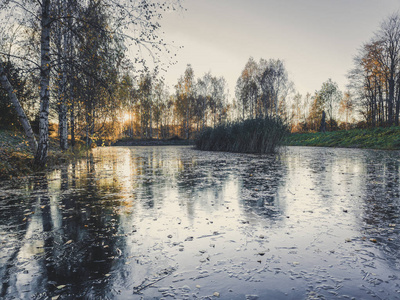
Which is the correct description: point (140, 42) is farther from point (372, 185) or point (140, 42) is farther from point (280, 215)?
point (372, 185)

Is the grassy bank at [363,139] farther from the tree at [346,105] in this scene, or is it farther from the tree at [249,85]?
the tree at [249,85]

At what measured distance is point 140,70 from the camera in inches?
291

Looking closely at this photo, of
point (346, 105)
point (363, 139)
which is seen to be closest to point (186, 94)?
point (346, 105)

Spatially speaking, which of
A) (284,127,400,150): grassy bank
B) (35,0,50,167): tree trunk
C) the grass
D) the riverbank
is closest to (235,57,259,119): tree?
the riverbank

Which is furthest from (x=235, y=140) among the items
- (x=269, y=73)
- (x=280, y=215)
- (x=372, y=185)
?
(x=269, y=73)

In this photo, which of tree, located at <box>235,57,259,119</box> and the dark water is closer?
the dark water

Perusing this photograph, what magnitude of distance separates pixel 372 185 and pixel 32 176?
8203 millimetres

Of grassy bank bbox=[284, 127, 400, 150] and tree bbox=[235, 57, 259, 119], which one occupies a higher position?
tree bbox=[235, 57, 259, 119]

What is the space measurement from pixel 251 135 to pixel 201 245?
44.9 ft

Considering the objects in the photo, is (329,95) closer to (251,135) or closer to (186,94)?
(186,94)

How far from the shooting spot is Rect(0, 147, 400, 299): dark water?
169 cm

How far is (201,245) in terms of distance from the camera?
2400mm

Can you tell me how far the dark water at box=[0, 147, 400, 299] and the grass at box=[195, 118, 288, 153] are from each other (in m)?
10.2

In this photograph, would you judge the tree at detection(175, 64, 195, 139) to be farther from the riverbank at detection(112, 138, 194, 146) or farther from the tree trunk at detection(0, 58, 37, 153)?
the tree trunk at detection(0, 58, 37, 153)
